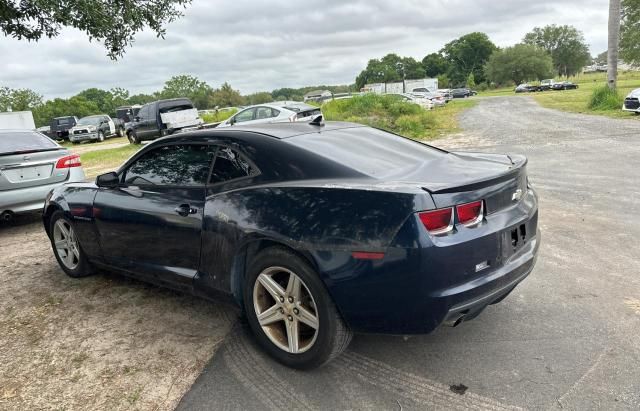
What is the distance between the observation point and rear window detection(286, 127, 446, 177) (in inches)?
122

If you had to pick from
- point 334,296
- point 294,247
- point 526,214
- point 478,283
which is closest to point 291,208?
point 294,247

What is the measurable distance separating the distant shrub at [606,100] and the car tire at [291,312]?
21.7 metres

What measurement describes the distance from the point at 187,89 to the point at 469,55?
6700 centimetres

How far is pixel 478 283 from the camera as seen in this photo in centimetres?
263

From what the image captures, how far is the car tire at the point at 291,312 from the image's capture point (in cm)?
276

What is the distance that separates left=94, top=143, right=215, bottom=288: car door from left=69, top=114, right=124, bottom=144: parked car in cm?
2762

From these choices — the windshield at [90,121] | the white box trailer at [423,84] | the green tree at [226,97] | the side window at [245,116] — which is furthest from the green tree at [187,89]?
the side window at [245,116]

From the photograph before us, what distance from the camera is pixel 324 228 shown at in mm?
2678

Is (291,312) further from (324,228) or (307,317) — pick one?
(324,228)

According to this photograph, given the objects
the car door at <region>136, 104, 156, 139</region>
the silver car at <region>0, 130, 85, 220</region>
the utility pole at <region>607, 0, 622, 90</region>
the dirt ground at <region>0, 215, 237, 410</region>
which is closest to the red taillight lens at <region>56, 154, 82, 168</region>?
the silver car at <region>0, 130, 85, 220</region>

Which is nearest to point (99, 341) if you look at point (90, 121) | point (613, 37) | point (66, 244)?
point (66, 244)

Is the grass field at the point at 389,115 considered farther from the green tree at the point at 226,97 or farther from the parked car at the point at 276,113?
the green tree at the point at 226,97

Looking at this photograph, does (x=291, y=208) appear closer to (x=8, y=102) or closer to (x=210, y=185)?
(x=210, y=185)

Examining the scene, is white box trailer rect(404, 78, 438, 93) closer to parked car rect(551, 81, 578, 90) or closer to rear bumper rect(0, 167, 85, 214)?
parked car rect(551, 81, 578, 90)
